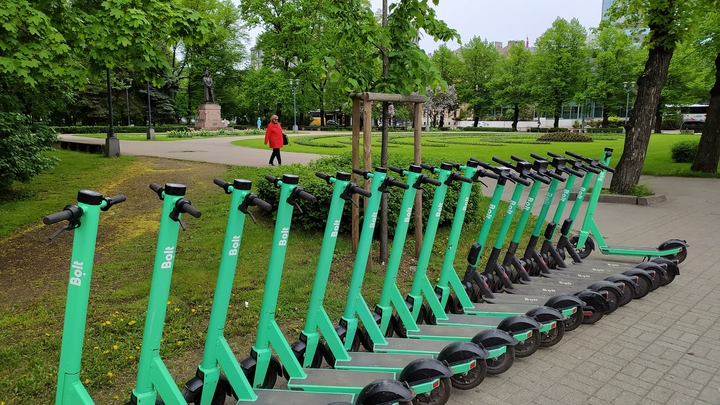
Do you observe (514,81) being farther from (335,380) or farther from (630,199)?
(335,380)

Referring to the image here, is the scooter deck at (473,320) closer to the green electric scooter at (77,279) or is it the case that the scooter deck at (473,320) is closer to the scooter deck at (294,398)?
the scooter deck at (294,398)

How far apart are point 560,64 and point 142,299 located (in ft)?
168

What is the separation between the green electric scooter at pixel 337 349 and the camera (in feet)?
9.99

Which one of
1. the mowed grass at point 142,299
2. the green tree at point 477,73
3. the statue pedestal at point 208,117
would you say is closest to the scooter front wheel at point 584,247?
the mowed grass at point 142,299

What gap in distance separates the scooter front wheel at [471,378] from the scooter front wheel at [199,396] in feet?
5.02

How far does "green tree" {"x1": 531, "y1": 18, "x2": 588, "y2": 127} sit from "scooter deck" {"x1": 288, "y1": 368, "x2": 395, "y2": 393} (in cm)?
5028

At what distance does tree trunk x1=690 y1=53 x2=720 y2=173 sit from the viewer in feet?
48.4

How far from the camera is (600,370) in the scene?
3.71m

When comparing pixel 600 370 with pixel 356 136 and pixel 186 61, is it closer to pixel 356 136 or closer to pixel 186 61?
pixel 356 136

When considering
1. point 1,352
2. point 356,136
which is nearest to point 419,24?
point 356,136

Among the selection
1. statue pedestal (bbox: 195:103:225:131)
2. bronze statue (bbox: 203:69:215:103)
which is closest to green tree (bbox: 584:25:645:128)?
statue pedestal (bbox: 195:103:225:131)

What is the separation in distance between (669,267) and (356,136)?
3.80 m

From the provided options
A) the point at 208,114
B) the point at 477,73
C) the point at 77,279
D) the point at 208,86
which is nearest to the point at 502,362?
the point at 77,279

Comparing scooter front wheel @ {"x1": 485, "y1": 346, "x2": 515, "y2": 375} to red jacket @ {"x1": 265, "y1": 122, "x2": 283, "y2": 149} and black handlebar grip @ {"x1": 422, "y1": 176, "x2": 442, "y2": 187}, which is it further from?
red jacket @ {"x1": 265, "y1": 122, "x2": 283, "y2": 149}
